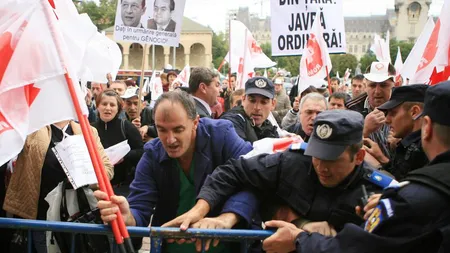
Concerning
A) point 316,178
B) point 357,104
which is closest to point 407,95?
point 316,178

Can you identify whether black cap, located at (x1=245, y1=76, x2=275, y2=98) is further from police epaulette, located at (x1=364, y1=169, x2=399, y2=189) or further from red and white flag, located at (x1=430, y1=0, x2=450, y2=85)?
police epaulette, located at (x1=364, y1=169, x2=399, y2=189)

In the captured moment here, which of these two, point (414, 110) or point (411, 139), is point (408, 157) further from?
point (414, 110)

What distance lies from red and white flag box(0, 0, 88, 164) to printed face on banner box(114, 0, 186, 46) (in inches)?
180

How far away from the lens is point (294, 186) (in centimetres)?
288

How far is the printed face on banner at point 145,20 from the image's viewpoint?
295 inches

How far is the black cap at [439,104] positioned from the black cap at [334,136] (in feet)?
1.66

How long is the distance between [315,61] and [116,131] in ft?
10.9

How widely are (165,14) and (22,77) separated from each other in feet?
16.4

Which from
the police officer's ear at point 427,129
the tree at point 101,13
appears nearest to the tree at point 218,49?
the tree at point 101,13

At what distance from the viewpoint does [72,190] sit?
375 centimetres

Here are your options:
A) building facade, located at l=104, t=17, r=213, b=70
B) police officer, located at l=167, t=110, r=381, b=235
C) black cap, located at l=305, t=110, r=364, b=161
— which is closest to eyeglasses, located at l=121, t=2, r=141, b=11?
police officer, located at l=167, t=110, r=381, b=235

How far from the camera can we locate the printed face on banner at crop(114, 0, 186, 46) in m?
7.49

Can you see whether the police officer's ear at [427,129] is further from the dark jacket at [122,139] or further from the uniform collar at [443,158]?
the dark jacket at [122,139]

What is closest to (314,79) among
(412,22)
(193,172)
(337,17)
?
(337,17)
